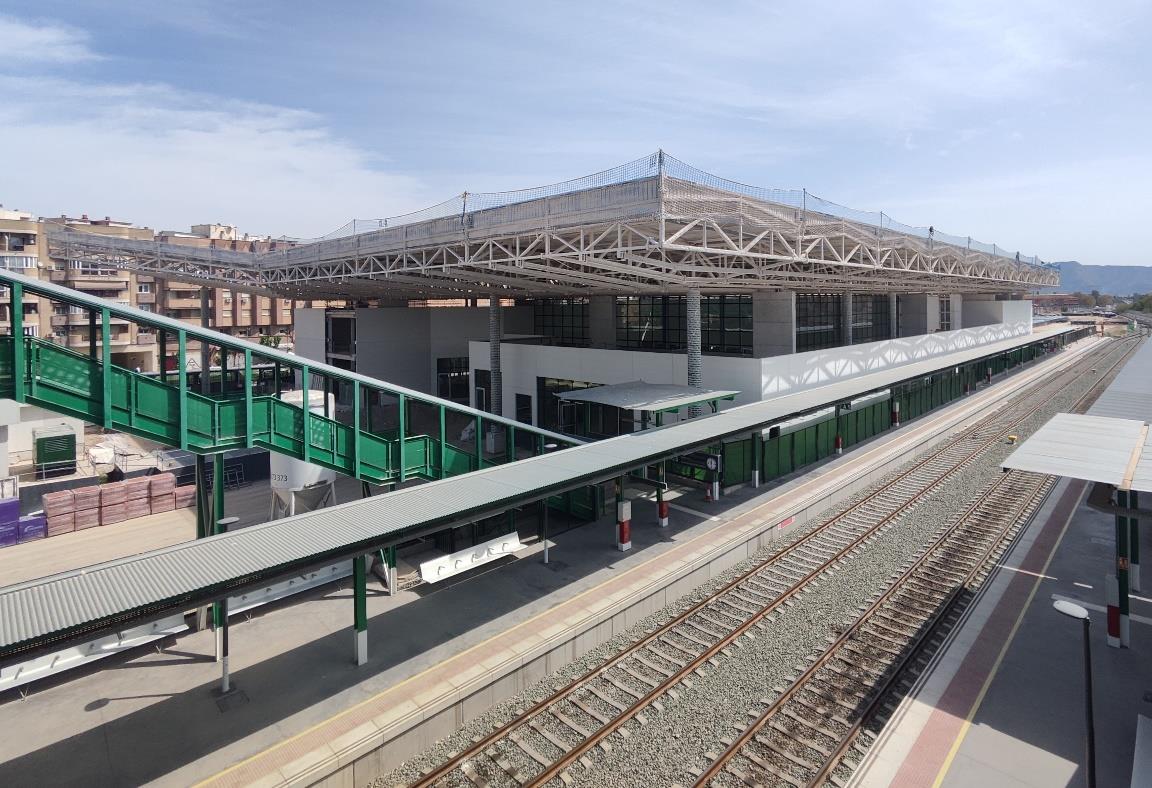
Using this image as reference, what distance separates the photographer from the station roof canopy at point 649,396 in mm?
19875

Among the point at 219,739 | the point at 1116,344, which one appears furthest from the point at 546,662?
the point at 1116,344

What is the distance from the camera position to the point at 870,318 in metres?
43.4

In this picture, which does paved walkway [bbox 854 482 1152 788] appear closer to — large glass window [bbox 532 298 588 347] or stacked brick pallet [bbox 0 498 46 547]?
stacked brick pallet [bbox 0 498 46 547]

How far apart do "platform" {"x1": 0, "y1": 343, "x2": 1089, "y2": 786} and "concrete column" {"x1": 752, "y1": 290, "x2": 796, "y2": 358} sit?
1546 centimetres

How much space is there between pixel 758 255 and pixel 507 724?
594 inches

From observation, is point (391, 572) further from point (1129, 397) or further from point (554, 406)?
point (1129, 397)

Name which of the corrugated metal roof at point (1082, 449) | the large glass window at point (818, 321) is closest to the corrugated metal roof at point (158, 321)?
the corrugated metal roof at point (1082, 449)

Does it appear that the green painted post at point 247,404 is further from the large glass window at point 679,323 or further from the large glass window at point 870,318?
the large glass window at point 870,318

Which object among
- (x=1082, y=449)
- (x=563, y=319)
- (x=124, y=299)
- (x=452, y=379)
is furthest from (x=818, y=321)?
(x=124, y=299)

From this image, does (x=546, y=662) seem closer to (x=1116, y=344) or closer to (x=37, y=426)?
(x=37, y=426)

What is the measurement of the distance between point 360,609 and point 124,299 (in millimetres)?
72441

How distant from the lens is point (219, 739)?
8.94 metres

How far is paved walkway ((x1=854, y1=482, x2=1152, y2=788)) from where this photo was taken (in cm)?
834

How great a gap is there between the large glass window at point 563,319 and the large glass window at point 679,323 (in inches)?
116
